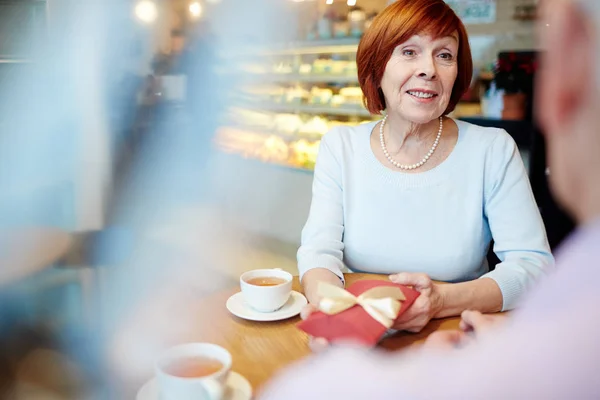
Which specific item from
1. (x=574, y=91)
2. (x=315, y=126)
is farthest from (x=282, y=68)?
(x=574, y=91)

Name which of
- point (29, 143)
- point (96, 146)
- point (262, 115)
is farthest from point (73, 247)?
point (262, 115)

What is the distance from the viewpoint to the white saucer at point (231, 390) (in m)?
0.64

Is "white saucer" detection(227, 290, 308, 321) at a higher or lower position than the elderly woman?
lower

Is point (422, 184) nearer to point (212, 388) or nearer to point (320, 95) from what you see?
point (212, 388)

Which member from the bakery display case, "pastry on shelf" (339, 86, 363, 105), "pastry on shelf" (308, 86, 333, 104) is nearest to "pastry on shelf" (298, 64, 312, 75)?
the bakery display case

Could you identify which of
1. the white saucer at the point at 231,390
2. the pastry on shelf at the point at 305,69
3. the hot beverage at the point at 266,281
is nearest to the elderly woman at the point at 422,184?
the hot beverage at the point at 266,281

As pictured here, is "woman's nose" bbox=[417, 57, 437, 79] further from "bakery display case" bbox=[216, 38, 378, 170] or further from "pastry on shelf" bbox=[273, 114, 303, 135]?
"pastry on shelf" bbox=[273, 114, 303, 135]

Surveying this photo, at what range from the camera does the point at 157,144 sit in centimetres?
357

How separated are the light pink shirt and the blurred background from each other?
57 cm

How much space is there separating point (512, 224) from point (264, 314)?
652mm

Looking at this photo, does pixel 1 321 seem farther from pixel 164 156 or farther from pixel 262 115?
pixel 262 115

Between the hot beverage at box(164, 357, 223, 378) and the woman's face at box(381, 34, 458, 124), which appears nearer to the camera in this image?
the hot beverage at box(164, 357, 223, 378)

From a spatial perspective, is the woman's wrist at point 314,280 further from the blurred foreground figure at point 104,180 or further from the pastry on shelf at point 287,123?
the pastry on shelf at point 287,123

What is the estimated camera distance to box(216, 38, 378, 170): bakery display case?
367cm
